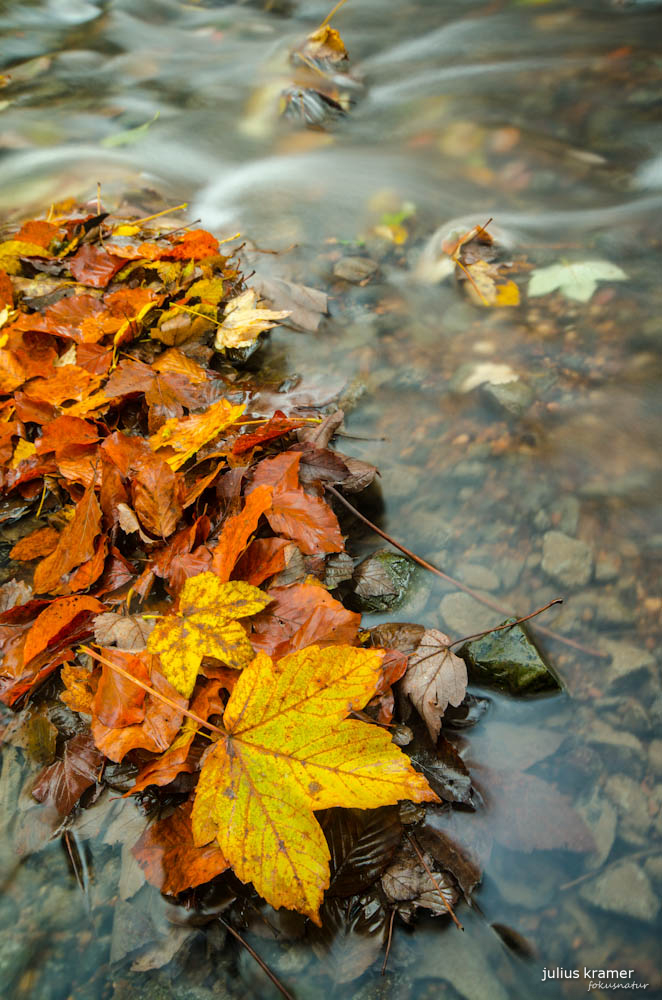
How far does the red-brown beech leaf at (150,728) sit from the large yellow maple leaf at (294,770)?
0.13 metres

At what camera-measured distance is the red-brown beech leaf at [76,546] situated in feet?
5.47

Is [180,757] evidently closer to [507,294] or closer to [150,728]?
[150,728]

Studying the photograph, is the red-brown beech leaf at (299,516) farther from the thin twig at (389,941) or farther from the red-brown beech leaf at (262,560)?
the thin twig at (389,941)

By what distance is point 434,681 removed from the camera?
1.40m

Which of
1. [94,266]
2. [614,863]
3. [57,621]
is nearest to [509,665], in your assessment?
[614,863]

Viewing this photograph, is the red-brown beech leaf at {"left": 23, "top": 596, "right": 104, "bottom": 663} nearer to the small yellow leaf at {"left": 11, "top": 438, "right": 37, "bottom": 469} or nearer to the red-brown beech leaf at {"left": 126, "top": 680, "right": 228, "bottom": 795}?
the red-brown beech leaf at {"left": 126, "top": 680, "right": 228, "bottom": 795}

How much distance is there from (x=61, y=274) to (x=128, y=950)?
2429 millimetres

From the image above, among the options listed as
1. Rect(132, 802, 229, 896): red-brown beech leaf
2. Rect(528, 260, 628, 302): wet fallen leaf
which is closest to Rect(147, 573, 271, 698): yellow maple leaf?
Rect(132, 802, 229, 896): red-brown beech leaf

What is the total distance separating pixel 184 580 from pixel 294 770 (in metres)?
0.58

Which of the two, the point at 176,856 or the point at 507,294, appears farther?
the point at 507,294

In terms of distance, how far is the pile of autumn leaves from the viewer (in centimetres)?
116

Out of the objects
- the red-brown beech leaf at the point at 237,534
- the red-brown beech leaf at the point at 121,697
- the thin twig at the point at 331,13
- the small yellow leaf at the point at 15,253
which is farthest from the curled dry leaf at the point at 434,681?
the thin twig at the point at 331,13

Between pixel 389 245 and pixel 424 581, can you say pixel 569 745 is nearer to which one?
pixel 424 581

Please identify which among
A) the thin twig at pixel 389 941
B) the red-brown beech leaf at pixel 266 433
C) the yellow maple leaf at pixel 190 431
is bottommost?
the thin twig at pixel 389 941
